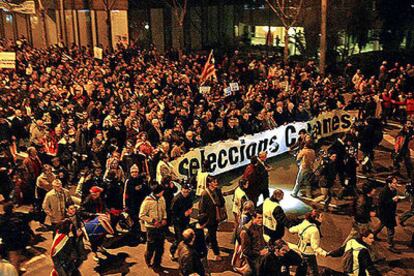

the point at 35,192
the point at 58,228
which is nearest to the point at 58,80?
the point at 35,192

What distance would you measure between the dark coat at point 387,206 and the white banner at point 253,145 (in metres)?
4.56

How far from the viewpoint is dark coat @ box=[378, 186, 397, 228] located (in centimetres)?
957

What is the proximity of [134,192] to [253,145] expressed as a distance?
530 centimetres

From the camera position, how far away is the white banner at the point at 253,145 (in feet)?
41.1

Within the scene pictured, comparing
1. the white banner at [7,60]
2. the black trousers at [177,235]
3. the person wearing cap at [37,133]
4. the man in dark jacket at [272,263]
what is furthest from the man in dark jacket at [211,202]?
the white banner at [7,60]

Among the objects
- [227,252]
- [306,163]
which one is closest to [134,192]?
[227,252]

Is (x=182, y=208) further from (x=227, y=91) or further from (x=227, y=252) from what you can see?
(x=227, y=91)

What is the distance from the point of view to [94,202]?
9289 millimetres

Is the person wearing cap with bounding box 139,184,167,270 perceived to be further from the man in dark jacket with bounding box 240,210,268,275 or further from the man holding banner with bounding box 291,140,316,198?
the man holding banner with bounding box 291,140,316,198

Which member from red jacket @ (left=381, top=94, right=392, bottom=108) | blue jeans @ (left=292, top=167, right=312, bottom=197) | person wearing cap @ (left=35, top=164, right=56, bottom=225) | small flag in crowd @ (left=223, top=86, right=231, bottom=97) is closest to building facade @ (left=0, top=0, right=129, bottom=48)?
small flag in crowd @ (left=223, top=86, right=231, bottom=97)

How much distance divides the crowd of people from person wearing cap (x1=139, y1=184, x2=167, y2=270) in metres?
0.02

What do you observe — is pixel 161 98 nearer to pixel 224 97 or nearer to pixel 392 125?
pixel 224 97

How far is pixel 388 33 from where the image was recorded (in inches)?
1235

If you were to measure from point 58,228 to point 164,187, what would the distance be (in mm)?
2365
